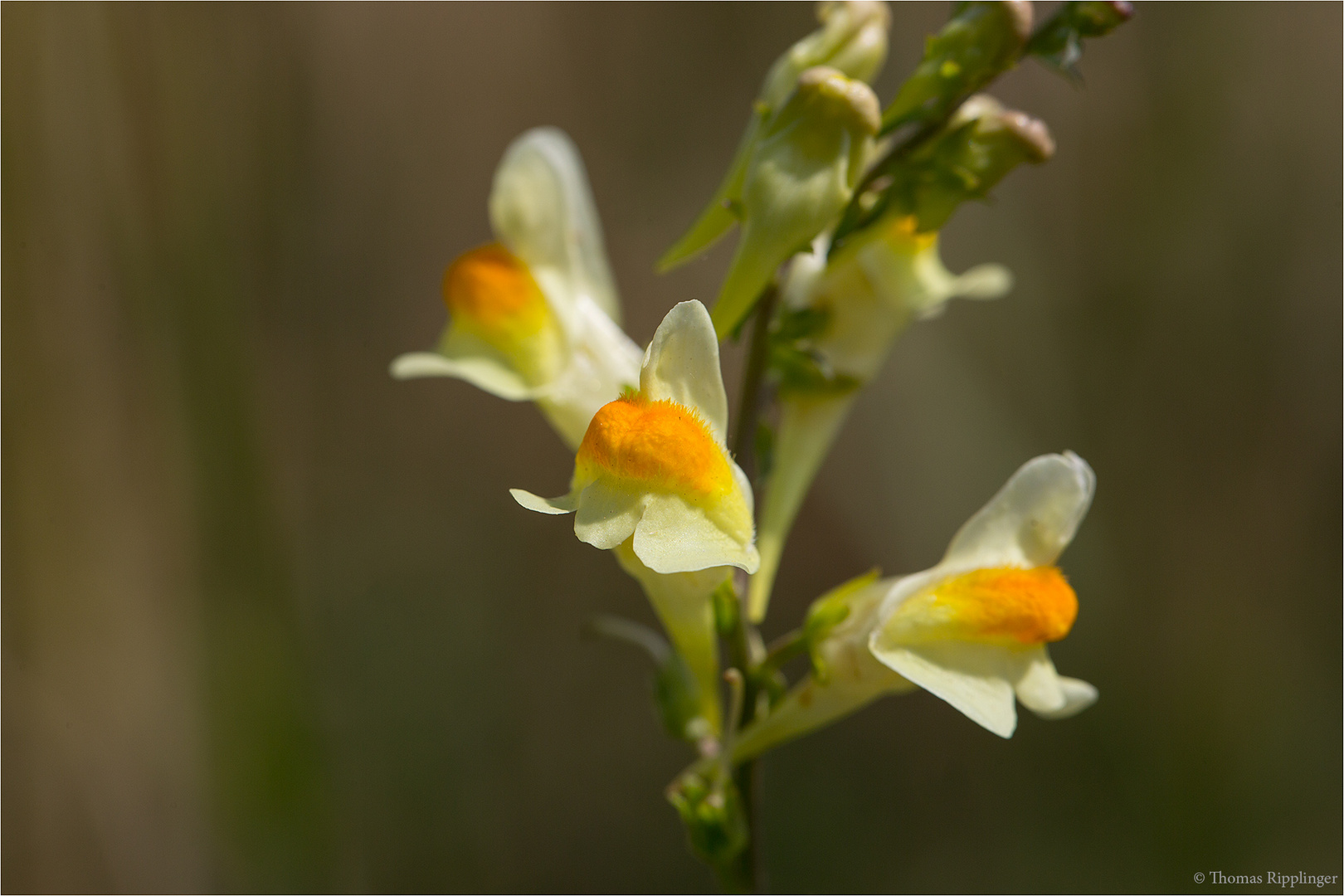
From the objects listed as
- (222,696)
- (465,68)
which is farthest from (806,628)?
(465,68)

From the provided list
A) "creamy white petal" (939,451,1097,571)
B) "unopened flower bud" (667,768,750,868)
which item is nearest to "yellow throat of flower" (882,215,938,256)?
"creamy white petal" (939,451,1097,571)

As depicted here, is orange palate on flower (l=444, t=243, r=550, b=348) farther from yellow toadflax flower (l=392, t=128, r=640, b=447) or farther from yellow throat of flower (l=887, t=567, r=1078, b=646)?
yellow throat of flower (l=887, t=567, r=1078, b=646)

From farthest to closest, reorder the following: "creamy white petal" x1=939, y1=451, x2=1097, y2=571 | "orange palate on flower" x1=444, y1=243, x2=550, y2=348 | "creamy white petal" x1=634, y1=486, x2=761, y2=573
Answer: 1. "orange palate on flower" x1=444, y1=243, x2=550, y2=348
2. "creamy white petal" x1=939, y1=451, x2=1097, y2=571
3. "creamy white petal" x1=634, y1=486, x2=761, y2=573

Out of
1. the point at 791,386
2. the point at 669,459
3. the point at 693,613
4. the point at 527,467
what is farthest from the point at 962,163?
the point at 527,467

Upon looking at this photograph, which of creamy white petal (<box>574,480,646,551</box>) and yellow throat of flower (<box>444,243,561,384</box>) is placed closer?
creamy white petal (<box>574,480,646,551</box>)

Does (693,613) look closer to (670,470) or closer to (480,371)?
(670,470)

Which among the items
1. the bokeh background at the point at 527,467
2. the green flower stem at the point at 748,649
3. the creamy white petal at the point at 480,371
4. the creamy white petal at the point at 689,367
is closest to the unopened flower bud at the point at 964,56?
the green flower stem at the point at 748,649
